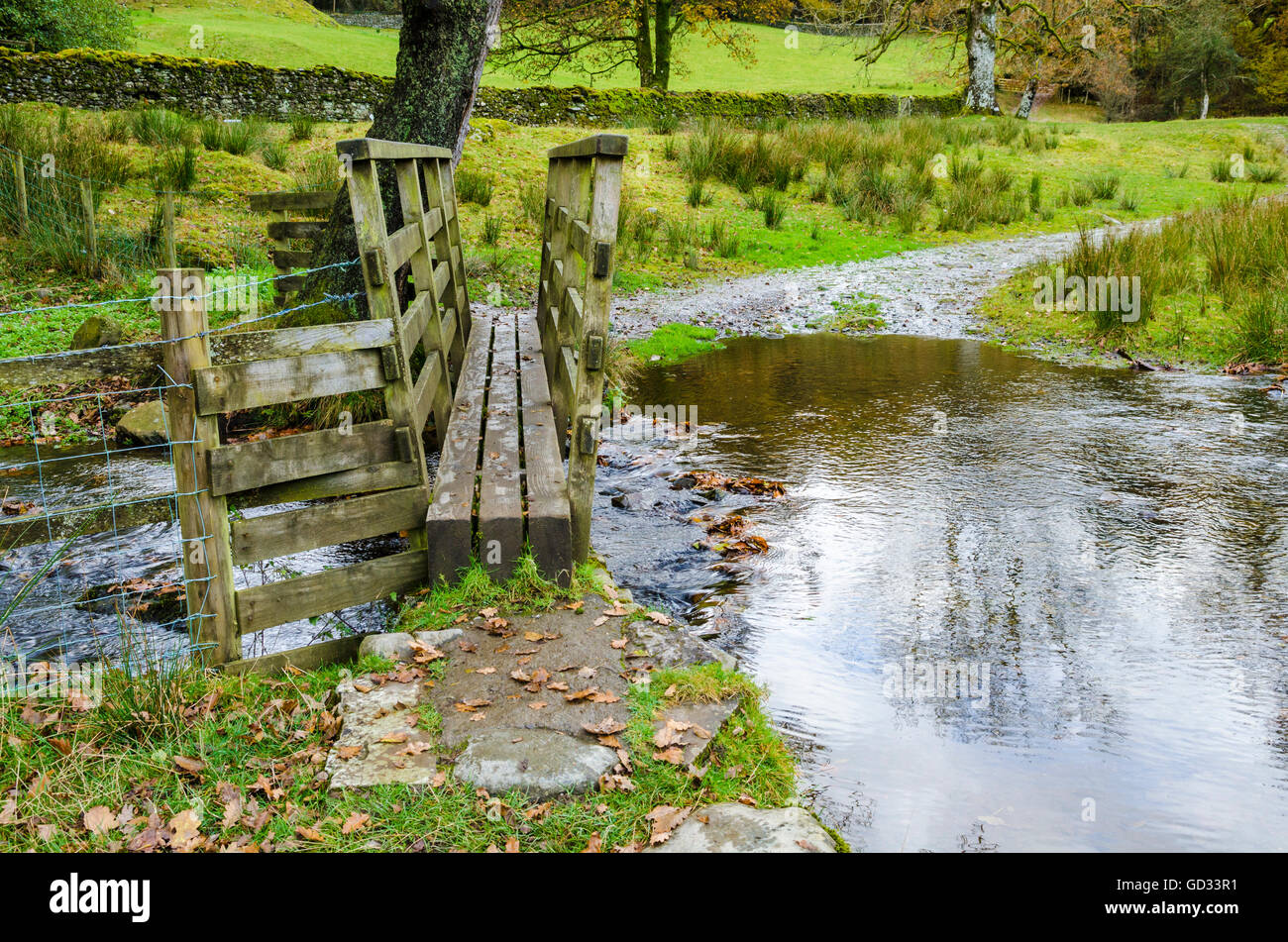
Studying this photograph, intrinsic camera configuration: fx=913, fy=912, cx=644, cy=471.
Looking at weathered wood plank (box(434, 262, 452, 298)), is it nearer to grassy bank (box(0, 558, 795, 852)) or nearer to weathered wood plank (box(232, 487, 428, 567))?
weathered wood plank (box(232, 487, 428, 567))

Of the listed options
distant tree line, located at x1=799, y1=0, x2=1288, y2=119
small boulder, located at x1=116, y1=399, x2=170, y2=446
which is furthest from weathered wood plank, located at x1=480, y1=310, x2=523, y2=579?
distant tree line, located at x1=799, y1=0, x2=1288, y2=119

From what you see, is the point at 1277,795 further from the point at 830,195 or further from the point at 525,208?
the point at 830,195

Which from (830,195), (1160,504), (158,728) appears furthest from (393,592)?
(830,195)

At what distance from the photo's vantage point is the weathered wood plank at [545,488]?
3.98 metres

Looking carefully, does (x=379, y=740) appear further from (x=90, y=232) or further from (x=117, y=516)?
(x=90, y=232)

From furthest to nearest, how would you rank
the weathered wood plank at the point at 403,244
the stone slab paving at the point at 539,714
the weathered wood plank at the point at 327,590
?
the weathered wood plank at the point at 403,244 < the weathered wood plank at the point at 327,590 < the stone slab paving at the point at 539,714

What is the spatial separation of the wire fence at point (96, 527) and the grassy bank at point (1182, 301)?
724 cm

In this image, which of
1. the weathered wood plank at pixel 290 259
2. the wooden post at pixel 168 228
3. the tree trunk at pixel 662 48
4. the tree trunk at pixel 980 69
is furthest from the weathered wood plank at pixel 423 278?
the tree trunk at pixel 980 69

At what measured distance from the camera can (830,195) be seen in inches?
591

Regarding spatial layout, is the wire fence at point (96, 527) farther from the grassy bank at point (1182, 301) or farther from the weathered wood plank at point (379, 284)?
the grassy bank at point (1182, 301)

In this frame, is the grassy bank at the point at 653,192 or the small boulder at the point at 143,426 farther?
the grassy bank at the point at 653,192

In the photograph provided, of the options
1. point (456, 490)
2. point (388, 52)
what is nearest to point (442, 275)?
point (456, 490)

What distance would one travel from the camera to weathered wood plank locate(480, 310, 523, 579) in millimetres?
3957
